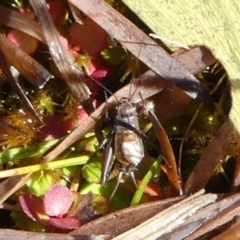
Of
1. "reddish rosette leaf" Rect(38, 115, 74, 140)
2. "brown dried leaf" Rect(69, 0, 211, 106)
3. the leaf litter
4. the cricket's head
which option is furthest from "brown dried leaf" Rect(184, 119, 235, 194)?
"reddish rosette leaf" Rect(38, 115, 74, 140)

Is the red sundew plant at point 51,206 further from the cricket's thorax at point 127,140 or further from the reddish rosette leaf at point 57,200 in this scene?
the cricket's thorax at point 127,140

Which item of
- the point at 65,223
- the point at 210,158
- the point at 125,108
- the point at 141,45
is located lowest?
the point at 65,223

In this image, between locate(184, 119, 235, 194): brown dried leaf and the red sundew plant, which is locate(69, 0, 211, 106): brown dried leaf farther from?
the red sundew plant

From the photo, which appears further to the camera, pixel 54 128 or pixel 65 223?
pixel 54 128

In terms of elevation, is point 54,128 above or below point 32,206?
above

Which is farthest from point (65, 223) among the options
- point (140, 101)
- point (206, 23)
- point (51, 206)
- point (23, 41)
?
point (206, 23)

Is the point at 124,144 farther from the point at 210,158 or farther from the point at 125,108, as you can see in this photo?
the point at 210,158
